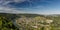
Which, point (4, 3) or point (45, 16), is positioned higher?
point (4, 3)

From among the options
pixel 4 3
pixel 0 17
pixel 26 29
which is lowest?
pixel 26 29

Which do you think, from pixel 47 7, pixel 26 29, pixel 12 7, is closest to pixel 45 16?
pixel 47 7

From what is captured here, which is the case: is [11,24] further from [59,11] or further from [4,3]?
[59,11]

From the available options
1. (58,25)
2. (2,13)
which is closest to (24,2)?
(2,13)

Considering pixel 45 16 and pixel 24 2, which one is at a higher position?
pixel 24 2

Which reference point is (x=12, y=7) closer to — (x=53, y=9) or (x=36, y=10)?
(x=36, y=10)
